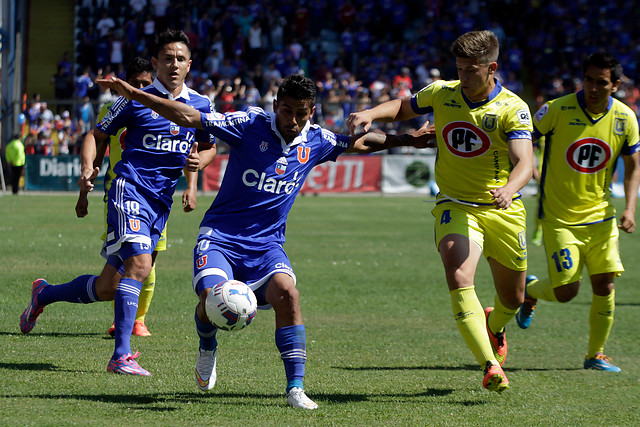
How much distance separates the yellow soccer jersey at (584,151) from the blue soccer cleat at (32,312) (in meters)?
4.28

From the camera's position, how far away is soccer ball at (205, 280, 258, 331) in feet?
16.4

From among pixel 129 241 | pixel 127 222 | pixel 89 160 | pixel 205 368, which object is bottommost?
pixel 205 368

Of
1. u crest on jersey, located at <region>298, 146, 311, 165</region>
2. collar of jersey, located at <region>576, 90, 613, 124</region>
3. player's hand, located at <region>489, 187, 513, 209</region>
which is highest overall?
collar of jersey, located at <region>576, 90, 613, 124</region>

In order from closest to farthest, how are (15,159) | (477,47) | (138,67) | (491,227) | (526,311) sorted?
1. (477,47)
2. (491,227)
3. (138,67)
4. (526,311)
5. (15,159)

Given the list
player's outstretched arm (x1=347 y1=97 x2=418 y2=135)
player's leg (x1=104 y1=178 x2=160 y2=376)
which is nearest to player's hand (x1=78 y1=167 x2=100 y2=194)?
player's leg (x1=104 y1=178 x2=160 y2=376)

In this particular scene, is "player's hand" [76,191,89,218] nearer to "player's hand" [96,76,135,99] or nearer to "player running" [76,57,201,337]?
"player running" [76,57,201,337]

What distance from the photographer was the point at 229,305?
4977 mm

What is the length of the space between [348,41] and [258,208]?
29.6 meters

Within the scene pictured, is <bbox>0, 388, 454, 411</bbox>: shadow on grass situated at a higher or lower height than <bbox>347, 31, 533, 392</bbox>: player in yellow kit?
lower

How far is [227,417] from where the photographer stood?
4.94 meters

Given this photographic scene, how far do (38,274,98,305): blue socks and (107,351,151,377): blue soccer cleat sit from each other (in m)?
1.00

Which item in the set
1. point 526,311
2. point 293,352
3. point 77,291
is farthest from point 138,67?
point 526,311

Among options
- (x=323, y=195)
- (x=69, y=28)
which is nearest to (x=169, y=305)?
(x=323, y=195)

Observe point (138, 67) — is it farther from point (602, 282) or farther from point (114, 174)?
point (602, 282)
